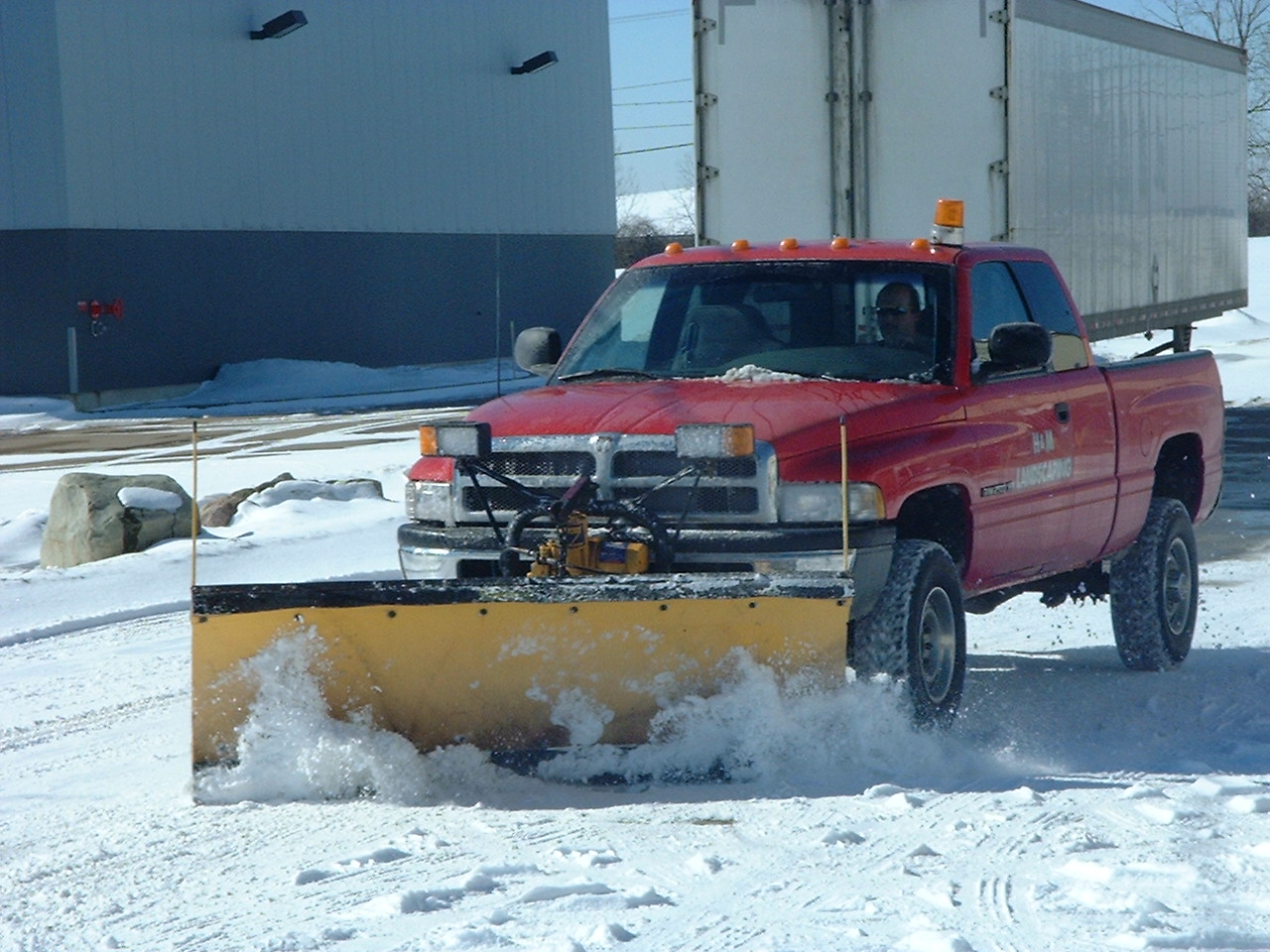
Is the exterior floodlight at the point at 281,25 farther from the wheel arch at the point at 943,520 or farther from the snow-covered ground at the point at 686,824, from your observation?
the wheel arch at the point at 943,520

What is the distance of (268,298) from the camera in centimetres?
3164

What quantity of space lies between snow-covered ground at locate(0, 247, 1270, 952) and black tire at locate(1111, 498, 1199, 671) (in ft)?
0.48

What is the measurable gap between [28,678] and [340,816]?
119 inches

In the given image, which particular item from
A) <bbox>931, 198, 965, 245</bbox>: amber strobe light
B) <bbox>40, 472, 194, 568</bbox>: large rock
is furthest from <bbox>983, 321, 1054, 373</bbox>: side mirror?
<bbox>40, 472, 194, 568</bbox>: large rock

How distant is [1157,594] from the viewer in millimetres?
8375

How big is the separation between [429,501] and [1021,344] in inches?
88.4

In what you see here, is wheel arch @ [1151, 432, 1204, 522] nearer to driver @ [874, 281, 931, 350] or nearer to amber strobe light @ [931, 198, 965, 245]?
amber strobe light @ [931, 198, 965, 245]

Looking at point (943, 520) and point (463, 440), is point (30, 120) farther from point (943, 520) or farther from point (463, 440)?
point (943, 520)

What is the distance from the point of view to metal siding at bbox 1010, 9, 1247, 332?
45.3ft

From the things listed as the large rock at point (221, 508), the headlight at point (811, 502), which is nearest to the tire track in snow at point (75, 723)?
the headlight at point (811, 502)

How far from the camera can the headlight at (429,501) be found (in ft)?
21.9

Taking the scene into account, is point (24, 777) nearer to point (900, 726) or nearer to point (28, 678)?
point (28, 678)

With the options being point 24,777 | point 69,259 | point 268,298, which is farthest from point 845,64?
point 268,298

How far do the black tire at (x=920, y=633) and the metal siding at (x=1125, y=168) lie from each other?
21.8 ft
